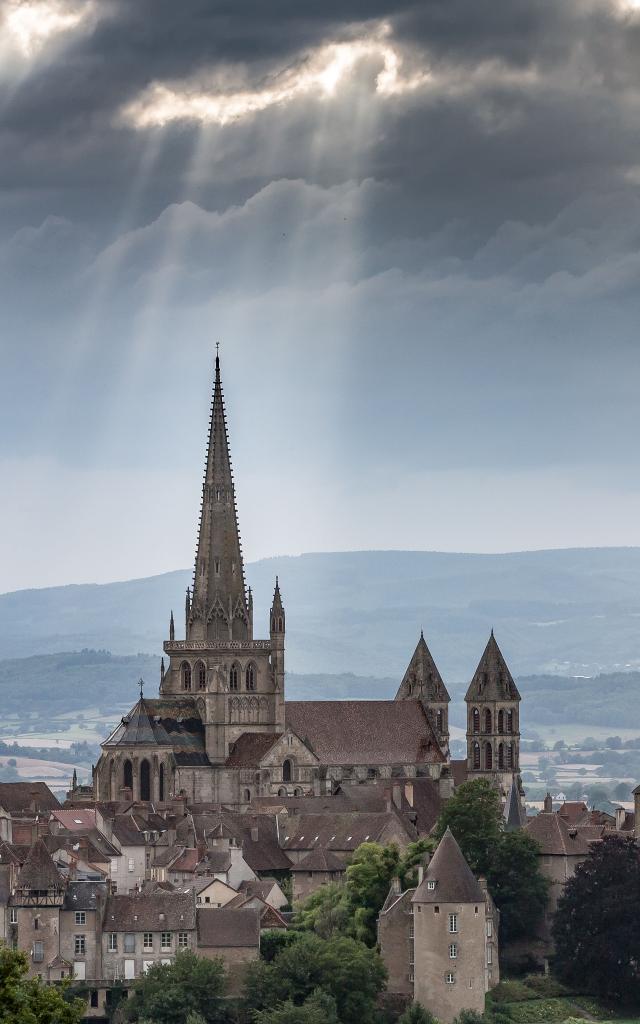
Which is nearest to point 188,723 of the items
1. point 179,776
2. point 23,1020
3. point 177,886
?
point 179,776

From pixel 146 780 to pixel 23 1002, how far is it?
96445 mm

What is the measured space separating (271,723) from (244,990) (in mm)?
53471

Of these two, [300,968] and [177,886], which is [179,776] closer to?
[177,886]

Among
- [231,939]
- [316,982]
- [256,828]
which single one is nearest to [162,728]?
[256,828]

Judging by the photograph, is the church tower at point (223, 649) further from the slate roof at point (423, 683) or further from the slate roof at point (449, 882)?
the slate roof at point (449, 882)

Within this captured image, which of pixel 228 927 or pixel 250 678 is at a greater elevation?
pixel 250 678

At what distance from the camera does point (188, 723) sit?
17975cm

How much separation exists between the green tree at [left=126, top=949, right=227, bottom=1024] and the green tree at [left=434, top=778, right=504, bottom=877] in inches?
697

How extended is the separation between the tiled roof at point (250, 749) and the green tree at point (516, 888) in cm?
3756

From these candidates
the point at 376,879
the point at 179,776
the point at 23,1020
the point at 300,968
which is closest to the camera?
the point at 23,1020

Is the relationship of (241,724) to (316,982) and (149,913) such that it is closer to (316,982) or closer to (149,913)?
(149,913)

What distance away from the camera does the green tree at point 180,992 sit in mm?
125938

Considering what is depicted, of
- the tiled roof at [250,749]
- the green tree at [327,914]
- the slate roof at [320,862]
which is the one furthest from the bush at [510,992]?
the tiled roof at [250,749]

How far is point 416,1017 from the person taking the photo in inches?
4998
